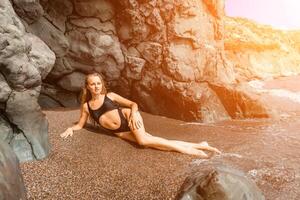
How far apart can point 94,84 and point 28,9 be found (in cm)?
233

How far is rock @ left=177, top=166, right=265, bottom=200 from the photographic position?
3.50 metres

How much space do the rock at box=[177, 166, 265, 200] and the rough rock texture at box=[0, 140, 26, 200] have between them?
178 centimetres

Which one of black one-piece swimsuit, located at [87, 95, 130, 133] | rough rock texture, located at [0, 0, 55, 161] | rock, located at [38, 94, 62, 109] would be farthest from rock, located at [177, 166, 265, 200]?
rock, located at [38, 94, 62, 109]

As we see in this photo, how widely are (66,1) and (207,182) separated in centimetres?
602

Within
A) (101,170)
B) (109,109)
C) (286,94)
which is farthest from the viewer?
(286,94)

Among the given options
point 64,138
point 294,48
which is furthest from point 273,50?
point 64,138

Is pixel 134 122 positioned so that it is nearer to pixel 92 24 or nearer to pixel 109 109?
pixel 109 109

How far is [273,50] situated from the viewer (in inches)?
643

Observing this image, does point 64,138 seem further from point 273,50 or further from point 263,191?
point 273,50

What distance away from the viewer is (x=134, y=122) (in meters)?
5.62

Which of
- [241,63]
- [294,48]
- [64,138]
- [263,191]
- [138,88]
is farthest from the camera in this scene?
[294,48]

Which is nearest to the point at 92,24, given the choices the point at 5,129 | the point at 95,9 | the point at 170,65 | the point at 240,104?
the point at 95,9

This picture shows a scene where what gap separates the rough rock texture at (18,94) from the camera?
4.77 metres

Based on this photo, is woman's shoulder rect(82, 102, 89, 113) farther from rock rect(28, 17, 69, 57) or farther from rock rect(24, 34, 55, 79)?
rock rect(28, 17, 69, 57)
